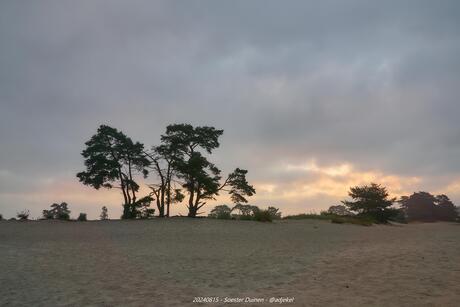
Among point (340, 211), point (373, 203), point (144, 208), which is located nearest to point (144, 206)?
point (144, 208)

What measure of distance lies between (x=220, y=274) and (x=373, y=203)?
121 feet

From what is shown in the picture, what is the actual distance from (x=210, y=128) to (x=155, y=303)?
3078cm

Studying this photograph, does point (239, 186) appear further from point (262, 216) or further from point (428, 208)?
point (428, 208)

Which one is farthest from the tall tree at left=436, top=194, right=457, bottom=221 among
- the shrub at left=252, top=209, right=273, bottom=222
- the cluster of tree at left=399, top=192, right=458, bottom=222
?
the shrub at left=252, top=209, right=273, bottom=222

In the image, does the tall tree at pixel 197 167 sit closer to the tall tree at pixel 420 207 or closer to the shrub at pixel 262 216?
the shrub at pixel 262 216

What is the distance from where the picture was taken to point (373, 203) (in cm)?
4416

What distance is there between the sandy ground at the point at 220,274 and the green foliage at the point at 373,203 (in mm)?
29324

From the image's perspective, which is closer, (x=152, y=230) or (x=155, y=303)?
(x=155, y=303)

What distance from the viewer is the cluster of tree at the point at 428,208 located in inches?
2400

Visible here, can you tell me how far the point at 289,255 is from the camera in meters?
14.5

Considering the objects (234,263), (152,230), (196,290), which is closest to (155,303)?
(196,290)

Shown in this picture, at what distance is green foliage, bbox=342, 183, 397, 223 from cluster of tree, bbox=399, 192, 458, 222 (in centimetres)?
1966

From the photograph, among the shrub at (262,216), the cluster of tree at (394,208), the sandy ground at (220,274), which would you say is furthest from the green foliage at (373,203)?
the sandy ground at (220,274)

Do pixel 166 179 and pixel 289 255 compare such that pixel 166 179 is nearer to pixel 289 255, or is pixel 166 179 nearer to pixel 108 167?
pixel 108 167
